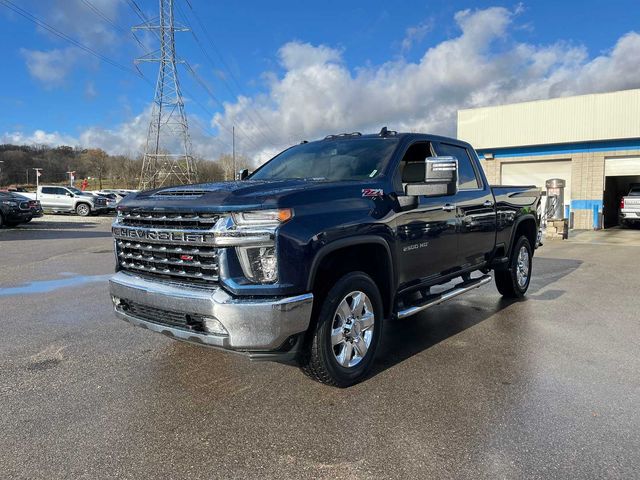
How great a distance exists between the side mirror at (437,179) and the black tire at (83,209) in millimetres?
28058

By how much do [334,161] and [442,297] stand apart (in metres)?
1.67

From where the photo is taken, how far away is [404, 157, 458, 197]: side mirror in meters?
3.91

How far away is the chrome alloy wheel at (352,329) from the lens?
3637 mm

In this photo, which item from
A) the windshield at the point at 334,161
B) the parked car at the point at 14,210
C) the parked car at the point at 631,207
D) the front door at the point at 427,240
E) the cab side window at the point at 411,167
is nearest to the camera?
the front door at the point at 427,240

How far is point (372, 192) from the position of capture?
155 inches

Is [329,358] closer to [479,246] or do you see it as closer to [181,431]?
[181,431]

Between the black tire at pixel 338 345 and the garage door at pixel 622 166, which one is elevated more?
the garage door at pixel 622 166

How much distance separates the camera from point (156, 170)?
46844 mm

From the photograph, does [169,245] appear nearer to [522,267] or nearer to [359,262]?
[359,262]

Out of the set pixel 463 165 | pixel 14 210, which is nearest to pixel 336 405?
pixel 463 165

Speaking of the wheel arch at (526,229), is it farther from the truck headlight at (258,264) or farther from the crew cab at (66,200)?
the crew cab at (66,200)

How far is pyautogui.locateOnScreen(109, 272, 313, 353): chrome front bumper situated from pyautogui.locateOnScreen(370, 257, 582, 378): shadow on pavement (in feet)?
3.80

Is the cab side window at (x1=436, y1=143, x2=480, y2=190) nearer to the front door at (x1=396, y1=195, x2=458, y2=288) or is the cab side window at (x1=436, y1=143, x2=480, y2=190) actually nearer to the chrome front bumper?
the front door at (x1=396, y1=195, x2=458, y2=288)

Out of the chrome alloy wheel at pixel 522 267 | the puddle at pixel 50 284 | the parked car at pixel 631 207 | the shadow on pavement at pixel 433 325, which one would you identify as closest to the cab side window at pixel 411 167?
the shadow on pavement at pixel 433 325
